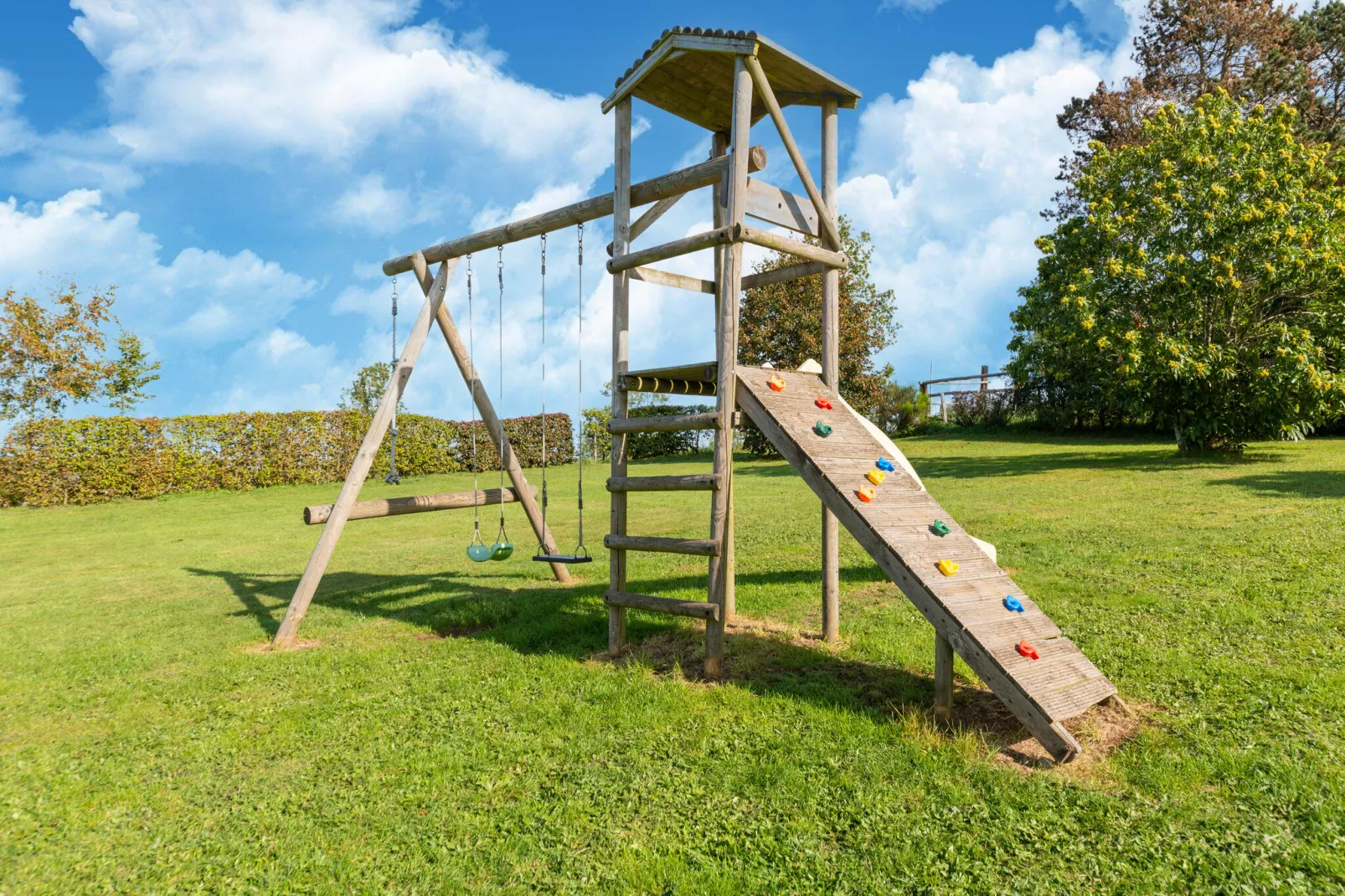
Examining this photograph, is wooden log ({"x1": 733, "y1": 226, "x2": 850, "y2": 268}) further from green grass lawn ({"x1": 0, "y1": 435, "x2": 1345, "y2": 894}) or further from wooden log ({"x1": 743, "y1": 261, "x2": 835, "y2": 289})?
green grass lawn ({"x1": 0, "y1": 435, "x2": 1345, "y2": 894})

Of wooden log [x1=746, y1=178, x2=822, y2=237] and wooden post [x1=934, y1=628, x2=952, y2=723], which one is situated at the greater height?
wooden log [x1=746, y1=178, x2=822, y2=237]

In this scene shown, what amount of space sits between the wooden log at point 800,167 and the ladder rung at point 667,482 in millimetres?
2192

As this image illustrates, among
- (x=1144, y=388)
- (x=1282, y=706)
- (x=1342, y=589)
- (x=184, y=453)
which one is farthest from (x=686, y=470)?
(x=1282, y=706)

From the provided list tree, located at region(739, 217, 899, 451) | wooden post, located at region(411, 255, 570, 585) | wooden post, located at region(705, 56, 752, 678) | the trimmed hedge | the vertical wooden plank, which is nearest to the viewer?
wooden post, located at region(705, 56, 752, 678)

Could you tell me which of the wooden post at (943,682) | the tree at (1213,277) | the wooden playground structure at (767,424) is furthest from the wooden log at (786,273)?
the tree at (1213,277)

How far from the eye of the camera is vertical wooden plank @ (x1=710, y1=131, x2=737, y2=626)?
18.4 ft

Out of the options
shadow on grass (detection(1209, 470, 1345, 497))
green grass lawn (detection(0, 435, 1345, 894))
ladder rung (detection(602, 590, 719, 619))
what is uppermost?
shadow on grass (detection(1209, 470, 1345, 497))

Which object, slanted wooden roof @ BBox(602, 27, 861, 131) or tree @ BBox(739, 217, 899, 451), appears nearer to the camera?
slanted wooden roof @ BBox(602, 27, 861, 131)

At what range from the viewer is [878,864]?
3.18m

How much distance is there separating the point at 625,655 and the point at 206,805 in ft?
9.33

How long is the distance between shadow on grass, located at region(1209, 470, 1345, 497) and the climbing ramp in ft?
32.8

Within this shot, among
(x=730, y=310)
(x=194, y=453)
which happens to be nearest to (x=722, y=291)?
(x=730, y=310)

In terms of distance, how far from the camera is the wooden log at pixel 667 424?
546 cm

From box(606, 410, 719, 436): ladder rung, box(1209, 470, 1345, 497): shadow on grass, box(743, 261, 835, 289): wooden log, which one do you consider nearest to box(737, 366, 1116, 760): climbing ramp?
box(606, 410, 719, 436): ladder rung
